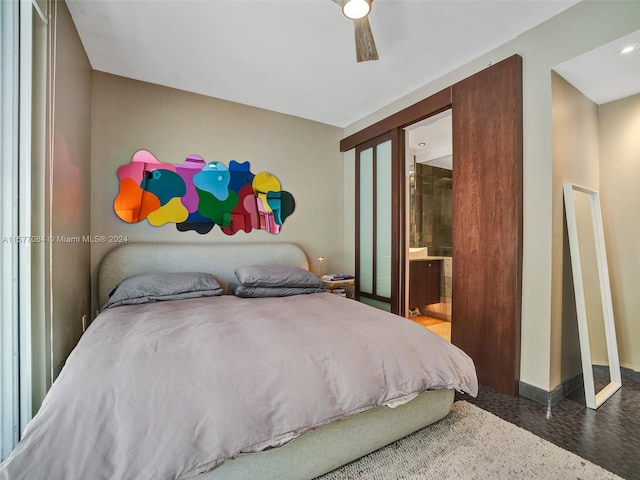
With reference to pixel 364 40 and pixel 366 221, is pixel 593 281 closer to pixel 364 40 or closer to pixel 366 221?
pixel 366 221

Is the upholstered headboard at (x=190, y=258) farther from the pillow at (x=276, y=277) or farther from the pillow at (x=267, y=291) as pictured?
the pillow at (x=267, y=291)

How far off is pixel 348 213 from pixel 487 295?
2179 mm

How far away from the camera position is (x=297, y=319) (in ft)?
6.47

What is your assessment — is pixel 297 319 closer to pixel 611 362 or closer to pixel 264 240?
pixel 264 240

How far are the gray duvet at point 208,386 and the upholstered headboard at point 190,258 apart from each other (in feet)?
3.12

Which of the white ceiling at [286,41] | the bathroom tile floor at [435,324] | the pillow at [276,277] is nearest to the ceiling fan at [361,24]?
the white ceiling at [286,41]

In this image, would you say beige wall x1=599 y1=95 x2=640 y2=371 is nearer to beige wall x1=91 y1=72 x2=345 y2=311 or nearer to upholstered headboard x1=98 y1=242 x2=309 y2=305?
beige wall x1=91 y1=72 x2=345 y2=311

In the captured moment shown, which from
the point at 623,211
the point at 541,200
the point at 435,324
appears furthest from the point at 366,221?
the point at 623,211

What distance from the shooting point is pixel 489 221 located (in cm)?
239

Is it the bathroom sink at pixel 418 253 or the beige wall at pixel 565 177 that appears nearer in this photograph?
the beige wall at pixel 565 177

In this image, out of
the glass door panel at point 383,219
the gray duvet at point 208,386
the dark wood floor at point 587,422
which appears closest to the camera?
the gray duvet at point 208,386

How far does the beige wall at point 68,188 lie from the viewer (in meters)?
1.84

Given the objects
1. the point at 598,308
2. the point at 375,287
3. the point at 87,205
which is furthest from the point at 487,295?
the point at 87,205

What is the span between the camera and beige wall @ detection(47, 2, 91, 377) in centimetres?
184
